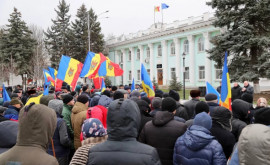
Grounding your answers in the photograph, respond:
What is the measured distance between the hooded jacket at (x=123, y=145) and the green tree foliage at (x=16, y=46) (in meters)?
44.4

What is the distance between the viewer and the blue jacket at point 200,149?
126 inches

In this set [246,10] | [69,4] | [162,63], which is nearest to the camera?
[246,10]

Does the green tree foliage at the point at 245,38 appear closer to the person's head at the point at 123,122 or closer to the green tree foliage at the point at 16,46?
the person's head at the point at 123,122

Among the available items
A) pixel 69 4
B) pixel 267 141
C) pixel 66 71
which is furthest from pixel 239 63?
pixel 69 4

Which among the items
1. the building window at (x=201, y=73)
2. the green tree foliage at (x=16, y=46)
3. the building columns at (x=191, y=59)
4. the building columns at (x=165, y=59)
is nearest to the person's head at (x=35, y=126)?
the building window at (x=201, y=73)

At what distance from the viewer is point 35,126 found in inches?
93.8

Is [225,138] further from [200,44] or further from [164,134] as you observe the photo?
[200,44]

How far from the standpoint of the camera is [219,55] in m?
20.8

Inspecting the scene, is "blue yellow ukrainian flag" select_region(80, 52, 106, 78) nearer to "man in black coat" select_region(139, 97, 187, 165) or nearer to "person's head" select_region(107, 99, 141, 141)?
"man in black coat" select_region(139, 97, 187, 165)

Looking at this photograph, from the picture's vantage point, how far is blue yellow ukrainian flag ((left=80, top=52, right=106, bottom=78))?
11.0 metres

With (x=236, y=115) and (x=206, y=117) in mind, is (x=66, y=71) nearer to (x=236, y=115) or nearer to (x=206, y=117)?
(x=236, y=115)

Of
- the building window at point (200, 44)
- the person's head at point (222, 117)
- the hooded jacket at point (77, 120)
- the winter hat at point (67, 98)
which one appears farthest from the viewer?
the building window at point (200, 44)

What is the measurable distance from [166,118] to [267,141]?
1658 mm

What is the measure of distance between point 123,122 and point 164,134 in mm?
1445
